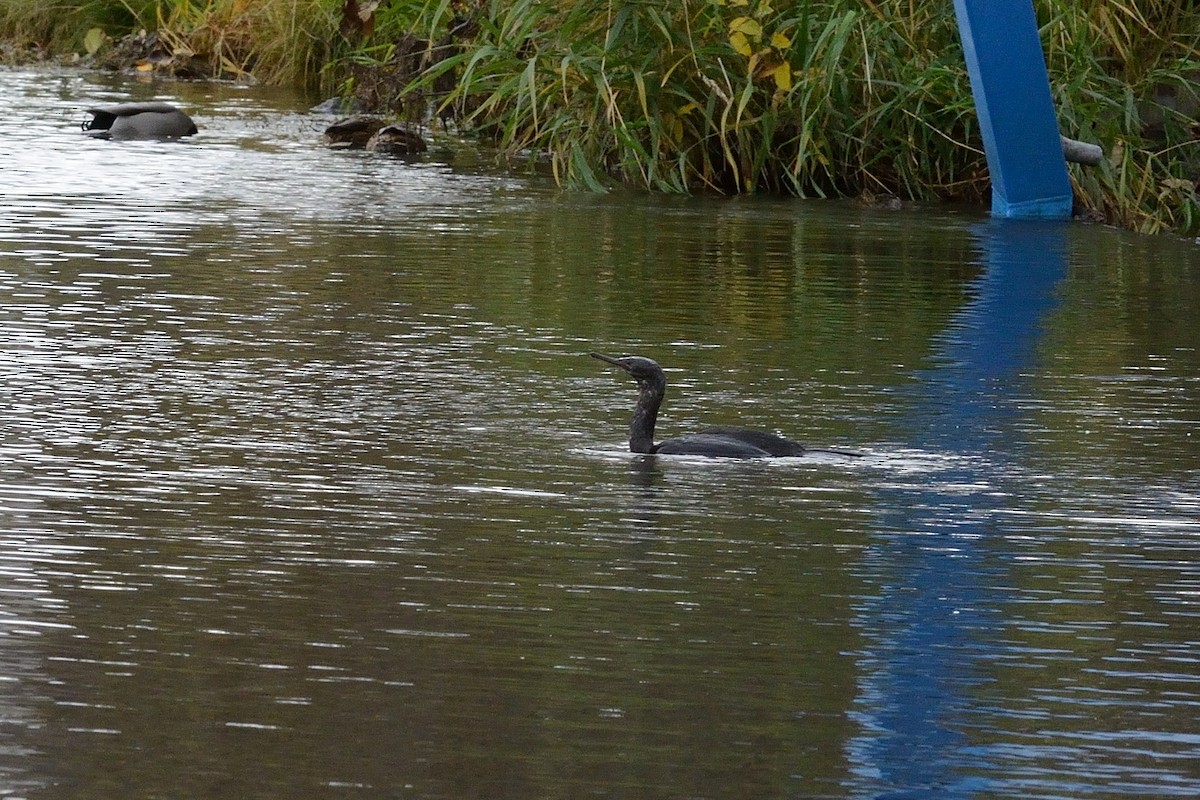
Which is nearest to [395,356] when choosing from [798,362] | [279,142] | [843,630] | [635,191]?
[798,362]

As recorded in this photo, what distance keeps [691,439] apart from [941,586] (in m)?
1.24

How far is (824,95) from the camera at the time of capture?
36.8 ft

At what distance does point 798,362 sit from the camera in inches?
274

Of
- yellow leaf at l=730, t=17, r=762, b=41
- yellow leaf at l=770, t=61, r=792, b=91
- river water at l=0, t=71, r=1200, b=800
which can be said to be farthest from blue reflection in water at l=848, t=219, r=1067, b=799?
yellow leaf at l=730, t=17, r=762, b=41

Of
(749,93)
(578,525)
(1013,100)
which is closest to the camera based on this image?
(578,525)

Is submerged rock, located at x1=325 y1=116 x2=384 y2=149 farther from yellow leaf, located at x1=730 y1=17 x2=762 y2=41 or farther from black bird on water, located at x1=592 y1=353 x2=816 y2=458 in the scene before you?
black bird on water, located at x1=592 y1=353 x2=816 y2=458

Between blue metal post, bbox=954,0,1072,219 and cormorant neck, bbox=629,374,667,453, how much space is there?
5.57m

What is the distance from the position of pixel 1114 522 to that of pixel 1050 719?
1461mm

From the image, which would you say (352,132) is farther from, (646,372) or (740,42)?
(646,372)

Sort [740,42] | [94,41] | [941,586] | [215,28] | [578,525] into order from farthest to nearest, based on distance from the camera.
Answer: [94,41] → [215,28] → [740,42] → [578,525] → [941,586]

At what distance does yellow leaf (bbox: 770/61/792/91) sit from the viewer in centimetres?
1110

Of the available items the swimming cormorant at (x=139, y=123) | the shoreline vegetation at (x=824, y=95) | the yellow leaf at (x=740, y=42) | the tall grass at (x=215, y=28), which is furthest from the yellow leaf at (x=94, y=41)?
the yellow leaf at (x=740, y=42)

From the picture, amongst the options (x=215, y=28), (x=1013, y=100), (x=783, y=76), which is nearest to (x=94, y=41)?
(x=215, y=28)

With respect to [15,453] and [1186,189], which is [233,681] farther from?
[1186,189]
